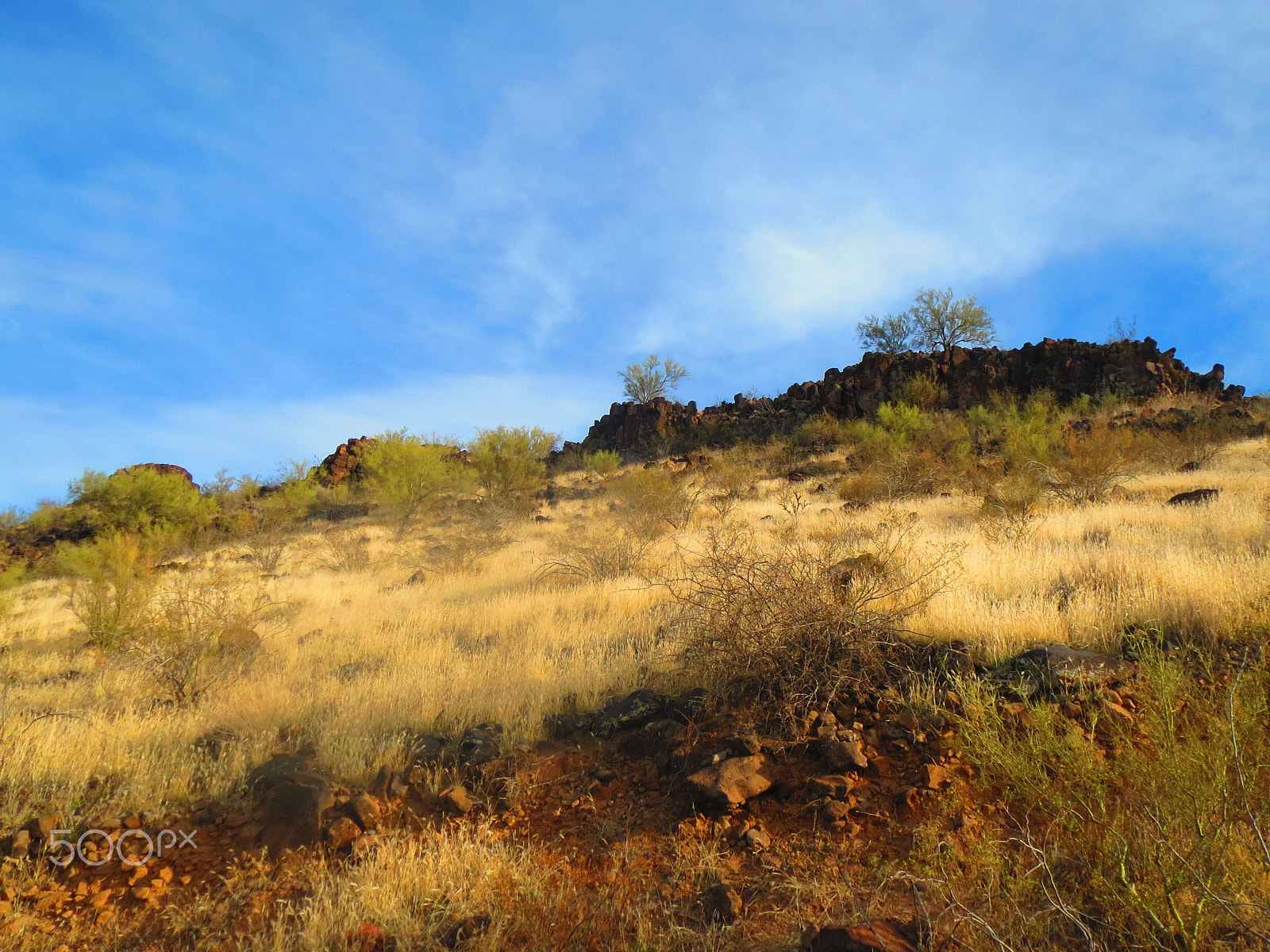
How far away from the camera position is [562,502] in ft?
83.9

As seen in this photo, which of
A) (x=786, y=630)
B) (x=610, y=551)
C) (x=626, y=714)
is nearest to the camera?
(x=786, y=630)

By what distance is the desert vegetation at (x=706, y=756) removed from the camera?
7.76 ft

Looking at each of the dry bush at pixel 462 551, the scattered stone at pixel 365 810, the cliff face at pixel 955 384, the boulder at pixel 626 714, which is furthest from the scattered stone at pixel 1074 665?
the cliff face at pixel 955 384

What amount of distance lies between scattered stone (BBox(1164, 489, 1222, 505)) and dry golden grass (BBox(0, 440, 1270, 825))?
0.24m

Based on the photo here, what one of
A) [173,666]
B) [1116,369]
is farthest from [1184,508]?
[1116,369]

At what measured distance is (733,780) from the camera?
3.29 metres

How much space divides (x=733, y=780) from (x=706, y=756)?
349 mm

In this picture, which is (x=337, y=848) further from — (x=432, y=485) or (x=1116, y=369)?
(x=1116, y=369)

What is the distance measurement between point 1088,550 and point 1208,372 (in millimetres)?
34057

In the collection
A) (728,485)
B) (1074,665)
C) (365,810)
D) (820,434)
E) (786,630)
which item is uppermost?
Result: (820,434)

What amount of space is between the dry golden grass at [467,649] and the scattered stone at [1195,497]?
235mm

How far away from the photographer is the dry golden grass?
13.8 feet

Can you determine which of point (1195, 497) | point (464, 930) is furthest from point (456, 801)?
point (1195, 497)

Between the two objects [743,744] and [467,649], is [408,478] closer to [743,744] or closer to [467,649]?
[467,649]
